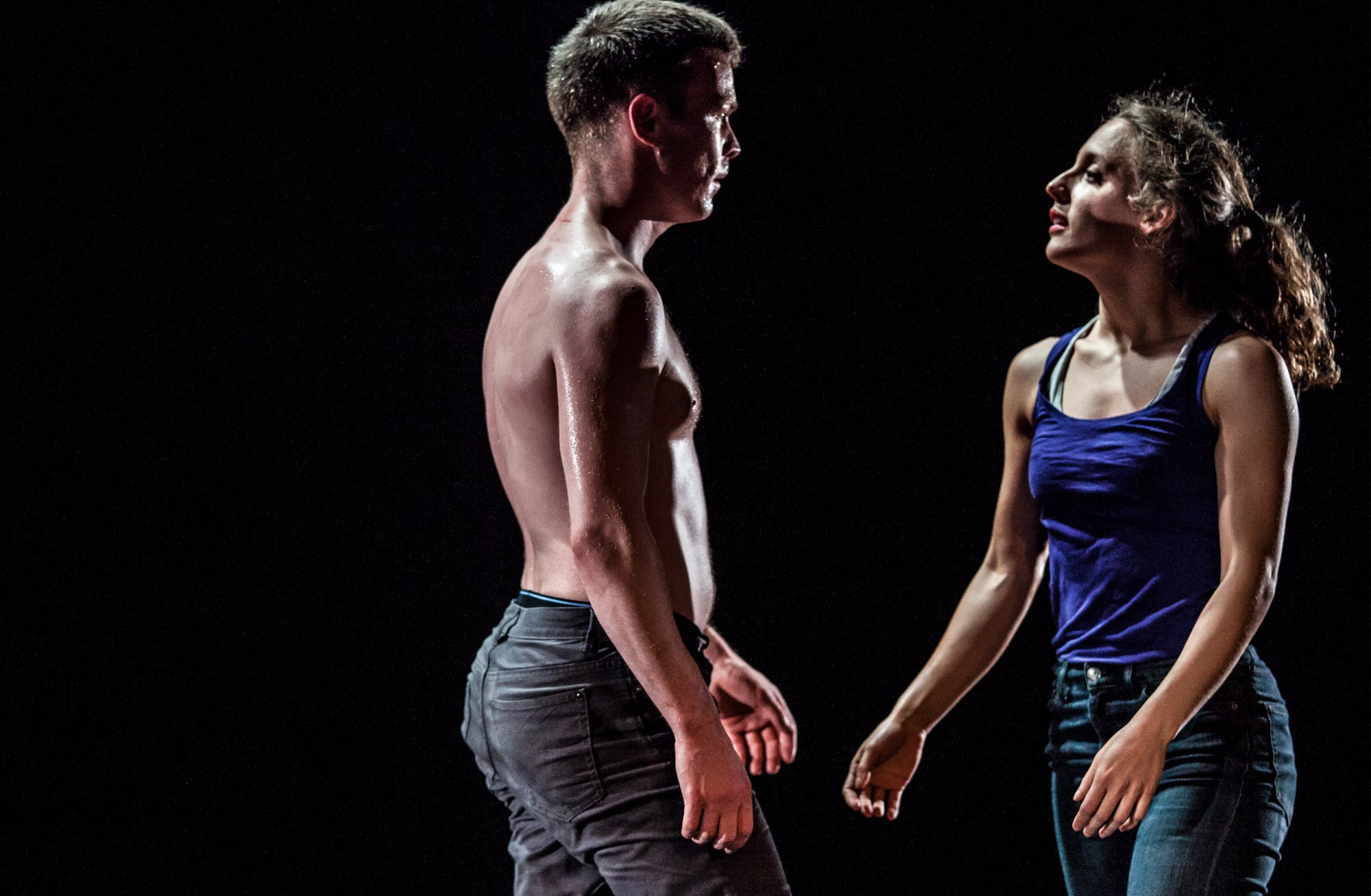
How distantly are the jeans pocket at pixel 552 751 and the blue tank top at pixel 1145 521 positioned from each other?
0.76 m

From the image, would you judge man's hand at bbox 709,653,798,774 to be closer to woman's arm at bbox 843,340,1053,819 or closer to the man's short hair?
woman's arm at bbox 843,340,1053,819

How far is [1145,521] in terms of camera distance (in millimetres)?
1762

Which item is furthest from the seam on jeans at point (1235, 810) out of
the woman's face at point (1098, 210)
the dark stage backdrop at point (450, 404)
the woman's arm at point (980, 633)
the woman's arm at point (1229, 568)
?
the dark stage backdrop at point (450, 404)

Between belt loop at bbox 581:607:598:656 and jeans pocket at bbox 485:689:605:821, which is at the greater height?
belt loop at bbox 581:607:598:656

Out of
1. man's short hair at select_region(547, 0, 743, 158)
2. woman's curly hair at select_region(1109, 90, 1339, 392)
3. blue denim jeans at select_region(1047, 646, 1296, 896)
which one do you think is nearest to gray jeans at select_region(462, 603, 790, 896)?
blue denim jeans at select_region(1047, 646, 1296, 896)

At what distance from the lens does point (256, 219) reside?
8.99ft

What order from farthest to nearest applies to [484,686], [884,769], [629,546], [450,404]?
[450,404]
[884,769]
[484,686]
[629,546]

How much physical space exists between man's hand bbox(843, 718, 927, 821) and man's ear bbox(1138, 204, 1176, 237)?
2.91 ft

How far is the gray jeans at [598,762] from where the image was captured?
1.52 metres

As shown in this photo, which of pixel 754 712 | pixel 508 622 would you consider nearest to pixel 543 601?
pixel 508 622

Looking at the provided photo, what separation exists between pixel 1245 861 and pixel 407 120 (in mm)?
2289

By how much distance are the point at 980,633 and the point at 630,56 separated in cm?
109

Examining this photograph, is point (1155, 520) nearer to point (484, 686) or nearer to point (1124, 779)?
point (1124, 779)

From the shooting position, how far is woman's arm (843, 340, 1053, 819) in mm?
2037
